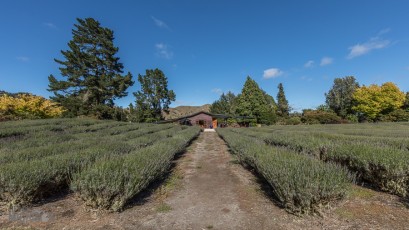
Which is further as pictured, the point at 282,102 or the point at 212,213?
the point at 282,102

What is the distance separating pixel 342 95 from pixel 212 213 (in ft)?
216

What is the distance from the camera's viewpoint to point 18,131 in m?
12.7

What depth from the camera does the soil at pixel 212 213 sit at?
3.57 m

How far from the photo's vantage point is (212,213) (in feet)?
13.4

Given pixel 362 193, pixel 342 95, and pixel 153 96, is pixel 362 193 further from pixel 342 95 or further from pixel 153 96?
pixel 342 95

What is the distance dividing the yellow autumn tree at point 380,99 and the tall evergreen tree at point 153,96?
39.6m

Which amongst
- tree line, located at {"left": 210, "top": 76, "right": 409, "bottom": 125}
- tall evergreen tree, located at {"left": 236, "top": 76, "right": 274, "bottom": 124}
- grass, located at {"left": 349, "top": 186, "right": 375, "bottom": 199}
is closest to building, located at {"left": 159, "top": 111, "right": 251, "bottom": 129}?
tree line, located at {"left": 210, "top": 76, "right": 409, "bottom": 125}

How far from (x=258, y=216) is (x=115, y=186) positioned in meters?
2.53

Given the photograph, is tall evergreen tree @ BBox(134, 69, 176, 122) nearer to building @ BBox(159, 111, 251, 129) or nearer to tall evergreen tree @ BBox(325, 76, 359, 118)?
building @ BBox(159, 111, 251, 129)

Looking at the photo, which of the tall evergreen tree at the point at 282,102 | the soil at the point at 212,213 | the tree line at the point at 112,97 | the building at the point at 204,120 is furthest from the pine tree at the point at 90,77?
the tall evergreen tree at the point at 282,102

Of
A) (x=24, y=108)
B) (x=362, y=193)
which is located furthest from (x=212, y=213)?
(x=24, y=108)

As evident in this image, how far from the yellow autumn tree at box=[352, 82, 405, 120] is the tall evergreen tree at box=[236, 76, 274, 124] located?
19.0m

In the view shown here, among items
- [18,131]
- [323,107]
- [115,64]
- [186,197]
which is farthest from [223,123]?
[186,197]

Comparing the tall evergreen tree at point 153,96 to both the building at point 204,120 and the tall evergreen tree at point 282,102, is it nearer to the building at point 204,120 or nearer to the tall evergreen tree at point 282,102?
the building at point 204,120
